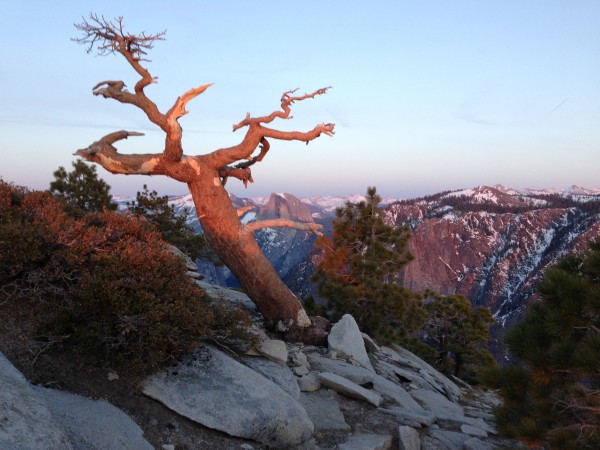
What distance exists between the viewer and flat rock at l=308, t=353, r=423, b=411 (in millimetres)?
10406

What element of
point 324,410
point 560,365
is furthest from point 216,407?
point 560,365

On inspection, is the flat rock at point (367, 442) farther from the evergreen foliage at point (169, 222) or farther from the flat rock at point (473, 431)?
the evergreen foliage at point (169, 222)

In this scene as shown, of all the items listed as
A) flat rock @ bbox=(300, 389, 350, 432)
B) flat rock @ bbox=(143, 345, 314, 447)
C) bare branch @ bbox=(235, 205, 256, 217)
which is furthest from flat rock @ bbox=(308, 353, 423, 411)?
bare branch @ bbox=(235, 205, 256, 217)

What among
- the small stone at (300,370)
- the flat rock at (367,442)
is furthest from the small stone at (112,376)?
the small stone at (300,370)

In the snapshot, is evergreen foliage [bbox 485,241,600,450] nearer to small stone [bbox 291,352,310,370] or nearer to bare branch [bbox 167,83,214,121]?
small stone [bbox 291,352,310,370]

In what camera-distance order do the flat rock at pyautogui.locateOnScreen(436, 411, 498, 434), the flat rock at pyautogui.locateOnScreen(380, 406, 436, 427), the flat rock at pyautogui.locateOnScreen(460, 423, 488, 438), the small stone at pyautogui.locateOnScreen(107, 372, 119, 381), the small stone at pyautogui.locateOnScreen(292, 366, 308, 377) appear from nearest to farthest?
the small stone at pyautogui.locateOnScreen(107, 372, 119, 381) → the flat rock at pyautogui.locateOnScreen(380, 406, 436, 427) → the flat rock at pyautogui.locateOnScreen(460, 423, 488, 438) → the flat rock at pyautogui.locateOnScreen(436, 411, 498, 434) → the small stone at pyautogui.locateOnScreen(292, 366, 308, 377)

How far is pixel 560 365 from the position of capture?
5.27 m

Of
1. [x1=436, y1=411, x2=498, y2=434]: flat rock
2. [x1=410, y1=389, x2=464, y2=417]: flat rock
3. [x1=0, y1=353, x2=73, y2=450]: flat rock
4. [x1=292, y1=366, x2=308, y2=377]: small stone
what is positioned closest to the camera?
[x1=0, y1=353, x2=73, y2=450]: flat rock

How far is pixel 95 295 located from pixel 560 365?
654 centimetres

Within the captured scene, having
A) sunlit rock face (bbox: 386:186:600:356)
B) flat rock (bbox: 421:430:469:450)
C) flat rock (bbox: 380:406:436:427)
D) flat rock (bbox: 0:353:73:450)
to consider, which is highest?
flat rock (bbox: 0:353:73:450)

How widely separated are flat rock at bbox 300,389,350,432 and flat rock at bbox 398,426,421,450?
0.95 m

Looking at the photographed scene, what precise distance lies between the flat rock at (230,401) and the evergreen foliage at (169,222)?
1960 centimetres

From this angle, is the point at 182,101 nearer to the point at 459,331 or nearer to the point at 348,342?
the point at 348,342

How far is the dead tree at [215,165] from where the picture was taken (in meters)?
10.8
